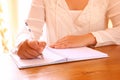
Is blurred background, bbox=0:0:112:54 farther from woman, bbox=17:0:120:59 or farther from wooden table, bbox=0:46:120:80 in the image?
wooden table, bbox=0:46:120:80

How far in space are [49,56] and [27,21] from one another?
55 cm

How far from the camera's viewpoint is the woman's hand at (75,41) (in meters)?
1.18

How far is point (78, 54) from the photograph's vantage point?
40.7 inches

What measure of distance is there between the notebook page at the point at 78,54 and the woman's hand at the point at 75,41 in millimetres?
53

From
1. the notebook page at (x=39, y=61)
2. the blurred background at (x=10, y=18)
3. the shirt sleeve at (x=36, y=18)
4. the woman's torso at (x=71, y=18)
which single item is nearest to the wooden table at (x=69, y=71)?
the notebook page at (x=39, y=61)

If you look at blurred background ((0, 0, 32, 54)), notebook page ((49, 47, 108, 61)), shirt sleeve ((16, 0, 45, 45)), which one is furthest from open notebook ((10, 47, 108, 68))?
blurred background ((0, 0, 32, 54))

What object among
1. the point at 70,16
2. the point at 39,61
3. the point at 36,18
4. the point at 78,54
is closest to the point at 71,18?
the point at 70,16

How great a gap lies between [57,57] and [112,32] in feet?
1.90

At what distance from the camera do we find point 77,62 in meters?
0.94

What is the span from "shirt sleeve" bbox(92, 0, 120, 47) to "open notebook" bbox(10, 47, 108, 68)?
0.23 metres

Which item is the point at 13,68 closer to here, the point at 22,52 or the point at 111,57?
the point at 22,52

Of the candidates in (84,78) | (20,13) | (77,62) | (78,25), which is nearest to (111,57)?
(77,62)

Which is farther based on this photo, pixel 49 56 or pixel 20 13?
pixel 20 13

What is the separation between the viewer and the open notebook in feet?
2.98
